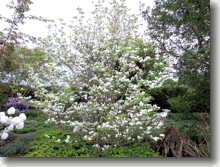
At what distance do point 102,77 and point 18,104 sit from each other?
0.93 m

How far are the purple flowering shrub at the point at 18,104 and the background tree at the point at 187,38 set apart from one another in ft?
4.94

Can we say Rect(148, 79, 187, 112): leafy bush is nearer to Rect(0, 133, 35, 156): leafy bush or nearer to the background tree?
the background tree

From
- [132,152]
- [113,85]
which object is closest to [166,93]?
[113,85]

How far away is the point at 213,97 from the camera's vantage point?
1.99 m

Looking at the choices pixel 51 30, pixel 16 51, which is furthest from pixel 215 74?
pixel 16 51

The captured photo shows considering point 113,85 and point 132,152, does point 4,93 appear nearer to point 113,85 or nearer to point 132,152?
point 113,85

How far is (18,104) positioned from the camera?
2334mm

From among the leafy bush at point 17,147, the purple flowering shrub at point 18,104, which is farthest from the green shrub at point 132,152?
the purple flowering shrub at point 18,104

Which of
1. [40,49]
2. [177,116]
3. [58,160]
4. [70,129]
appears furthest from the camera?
[40,49]

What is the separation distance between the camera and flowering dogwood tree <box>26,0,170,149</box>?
6.74 ft

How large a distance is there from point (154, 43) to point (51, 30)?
44.3 inches

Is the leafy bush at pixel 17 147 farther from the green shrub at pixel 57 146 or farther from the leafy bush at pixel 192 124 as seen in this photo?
the leafy bush at pixel 192 124

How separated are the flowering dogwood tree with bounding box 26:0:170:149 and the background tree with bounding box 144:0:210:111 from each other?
153 millimetres

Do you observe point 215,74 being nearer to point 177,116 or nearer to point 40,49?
point 177,116
